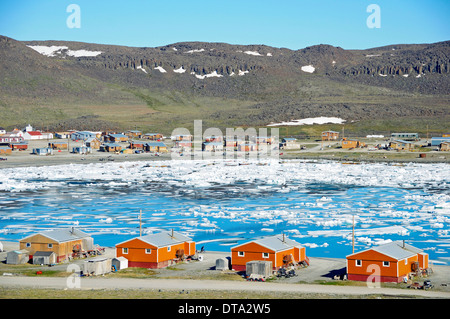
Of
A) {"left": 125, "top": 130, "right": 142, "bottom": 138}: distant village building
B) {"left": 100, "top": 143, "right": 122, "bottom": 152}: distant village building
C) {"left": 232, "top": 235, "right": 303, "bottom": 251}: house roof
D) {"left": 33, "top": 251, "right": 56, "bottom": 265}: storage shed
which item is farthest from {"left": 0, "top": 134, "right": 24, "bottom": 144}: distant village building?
{"left": 232, "top": 235, "right": 303, "bottom": 251}: house roof

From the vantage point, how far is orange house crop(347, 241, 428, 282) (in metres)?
29.3

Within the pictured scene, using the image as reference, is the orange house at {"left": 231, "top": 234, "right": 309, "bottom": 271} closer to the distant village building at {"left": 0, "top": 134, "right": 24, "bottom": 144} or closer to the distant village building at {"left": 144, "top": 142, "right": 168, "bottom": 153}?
the distant village building at {"left": 144, "top": 142, "right": 168, "bottom": 153}

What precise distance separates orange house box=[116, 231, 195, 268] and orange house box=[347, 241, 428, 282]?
29.7ft

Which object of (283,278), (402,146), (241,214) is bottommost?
(283,278)

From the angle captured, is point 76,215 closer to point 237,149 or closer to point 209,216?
point 209,216

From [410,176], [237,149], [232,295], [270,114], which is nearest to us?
[232,295]

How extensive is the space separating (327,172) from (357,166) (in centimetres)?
893

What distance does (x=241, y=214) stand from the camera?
160 ft

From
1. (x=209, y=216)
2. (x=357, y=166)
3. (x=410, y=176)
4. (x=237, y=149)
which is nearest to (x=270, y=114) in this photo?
(x=237, y=149)

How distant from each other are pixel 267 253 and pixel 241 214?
56.2 ft

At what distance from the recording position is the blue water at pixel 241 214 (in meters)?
40.1

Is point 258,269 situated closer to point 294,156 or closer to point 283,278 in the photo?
point 283,278

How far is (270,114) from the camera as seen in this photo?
180m

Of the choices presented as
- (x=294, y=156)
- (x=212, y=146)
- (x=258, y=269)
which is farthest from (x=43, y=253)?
(x=212, y=146)
